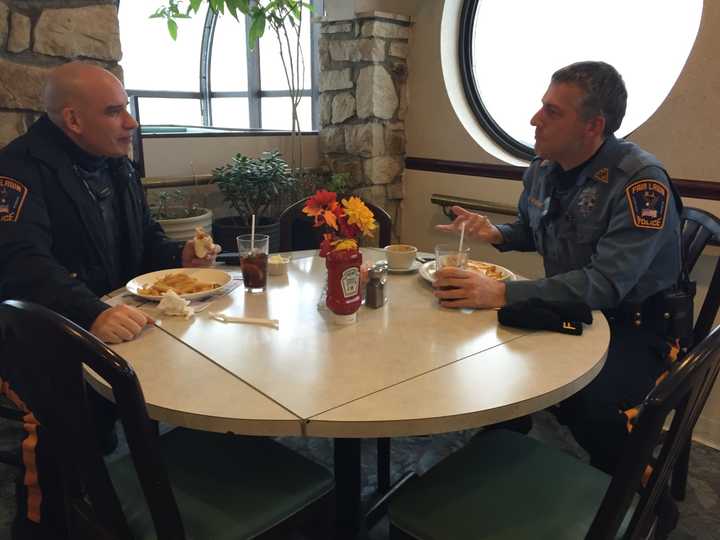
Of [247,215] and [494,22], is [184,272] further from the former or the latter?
[494,22]

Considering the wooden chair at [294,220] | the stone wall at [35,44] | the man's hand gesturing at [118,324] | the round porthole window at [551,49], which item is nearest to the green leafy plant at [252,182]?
the wooden chair at [294,220]

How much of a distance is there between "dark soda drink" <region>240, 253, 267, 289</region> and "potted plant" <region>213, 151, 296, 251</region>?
53.0 inches

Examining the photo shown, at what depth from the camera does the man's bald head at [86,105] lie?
1.65 m

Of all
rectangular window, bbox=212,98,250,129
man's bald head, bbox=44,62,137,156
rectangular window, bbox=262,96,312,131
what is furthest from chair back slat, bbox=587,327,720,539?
rectangular window, bbox=212,98,250,129

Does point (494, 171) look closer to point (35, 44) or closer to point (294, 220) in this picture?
point (294, 220)

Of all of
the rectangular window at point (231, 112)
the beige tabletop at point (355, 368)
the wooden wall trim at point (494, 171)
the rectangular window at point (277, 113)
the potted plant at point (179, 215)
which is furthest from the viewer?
the rectangular window at point (231, 112)

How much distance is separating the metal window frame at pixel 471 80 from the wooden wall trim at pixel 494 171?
0.20 meters

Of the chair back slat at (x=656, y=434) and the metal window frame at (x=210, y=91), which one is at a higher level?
the metal window frame at (x=210, y=91)

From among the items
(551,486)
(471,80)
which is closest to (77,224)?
(551,486)

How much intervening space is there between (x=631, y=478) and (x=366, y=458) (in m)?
1.35

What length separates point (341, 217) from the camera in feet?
3.77

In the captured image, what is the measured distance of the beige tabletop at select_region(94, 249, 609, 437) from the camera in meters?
0.92

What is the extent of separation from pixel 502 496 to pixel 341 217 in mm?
645

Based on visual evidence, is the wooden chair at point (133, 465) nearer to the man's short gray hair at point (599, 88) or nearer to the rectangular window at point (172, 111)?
the man's short gray hair at point (599, 88)
